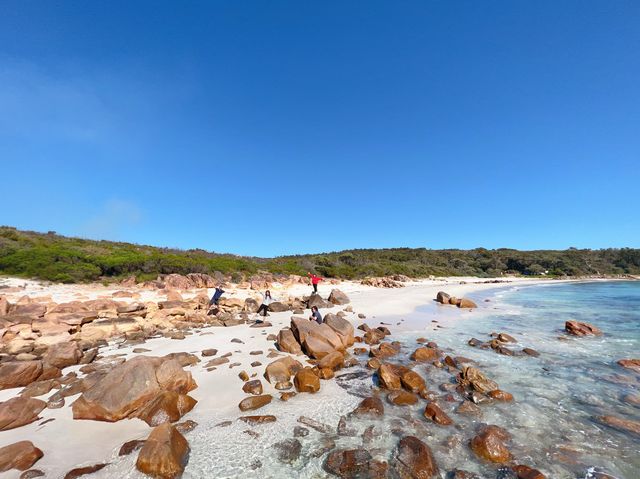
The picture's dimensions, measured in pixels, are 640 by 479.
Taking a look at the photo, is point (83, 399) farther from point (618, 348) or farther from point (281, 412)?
point (618, 348)

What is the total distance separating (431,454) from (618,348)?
10.8 meters

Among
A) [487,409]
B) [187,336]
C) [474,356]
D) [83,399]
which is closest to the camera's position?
[83,399]

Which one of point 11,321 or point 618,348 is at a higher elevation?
point 11,321

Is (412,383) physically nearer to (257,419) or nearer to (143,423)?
(257,419)

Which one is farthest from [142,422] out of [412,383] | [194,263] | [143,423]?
[194,263]

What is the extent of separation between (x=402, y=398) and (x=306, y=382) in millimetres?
2140

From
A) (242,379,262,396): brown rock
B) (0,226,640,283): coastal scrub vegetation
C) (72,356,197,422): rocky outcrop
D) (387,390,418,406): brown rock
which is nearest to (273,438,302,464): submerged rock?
(242,379,262,396): brown rock

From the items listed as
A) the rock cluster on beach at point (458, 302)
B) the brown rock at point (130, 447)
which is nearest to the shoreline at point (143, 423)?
the brown rock at point (130, 447)

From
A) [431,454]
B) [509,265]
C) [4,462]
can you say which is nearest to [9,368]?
[4,462]

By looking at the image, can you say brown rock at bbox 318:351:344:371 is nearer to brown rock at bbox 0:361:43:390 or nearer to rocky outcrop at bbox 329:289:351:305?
brown rock at bbox 0:361:43:390

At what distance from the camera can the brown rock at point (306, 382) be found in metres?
6.61

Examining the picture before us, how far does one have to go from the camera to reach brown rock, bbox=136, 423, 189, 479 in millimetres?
4008

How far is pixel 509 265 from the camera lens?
8175cm

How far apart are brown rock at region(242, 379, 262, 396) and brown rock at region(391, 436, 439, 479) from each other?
10.7 ft
